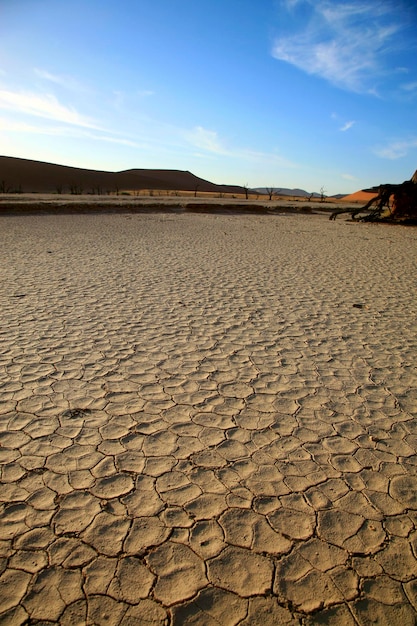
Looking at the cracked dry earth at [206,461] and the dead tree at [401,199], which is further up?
the dead tree at [401,199]

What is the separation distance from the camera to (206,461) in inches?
95.3

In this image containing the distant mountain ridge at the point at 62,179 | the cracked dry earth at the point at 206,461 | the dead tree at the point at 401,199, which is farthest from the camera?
the distant mountain ridge at the point at 62,179

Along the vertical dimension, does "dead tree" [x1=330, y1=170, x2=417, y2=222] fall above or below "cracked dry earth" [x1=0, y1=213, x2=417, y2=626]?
above

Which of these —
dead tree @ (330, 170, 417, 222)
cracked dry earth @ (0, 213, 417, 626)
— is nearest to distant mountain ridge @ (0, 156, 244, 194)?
dead tree @ (330, 170, 417, 222)

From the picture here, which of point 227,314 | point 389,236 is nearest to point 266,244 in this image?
point 389,236

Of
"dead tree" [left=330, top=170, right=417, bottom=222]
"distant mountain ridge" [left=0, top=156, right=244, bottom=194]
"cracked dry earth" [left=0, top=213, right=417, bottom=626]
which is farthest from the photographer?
"distant mountain ridge" [left=0, top=156, right=244, bottom=194]

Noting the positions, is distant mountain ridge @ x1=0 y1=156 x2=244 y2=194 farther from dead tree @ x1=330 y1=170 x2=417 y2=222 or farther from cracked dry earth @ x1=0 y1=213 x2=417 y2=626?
cracked dry earth @ x1=0 y1=213 x2=417 y2=626

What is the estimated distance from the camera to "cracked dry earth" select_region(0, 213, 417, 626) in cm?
166

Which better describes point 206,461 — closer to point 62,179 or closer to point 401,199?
point 401,199

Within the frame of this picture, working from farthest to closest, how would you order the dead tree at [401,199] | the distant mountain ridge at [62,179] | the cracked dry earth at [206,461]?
the distant mountain ridge at [62,179] < the dead tree at [401,199] < the cracked dry earth at [206,461]

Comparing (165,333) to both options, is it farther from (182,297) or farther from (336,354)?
(336,354)

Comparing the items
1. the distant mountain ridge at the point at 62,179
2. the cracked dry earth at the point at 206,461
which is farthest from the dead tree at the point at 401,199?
the distant mountain ridge at the point at 62,179

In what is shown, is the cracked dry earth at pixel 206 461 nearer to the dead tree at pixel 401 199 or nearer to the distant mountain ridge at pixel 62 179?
the dead tree at pixel 401 199

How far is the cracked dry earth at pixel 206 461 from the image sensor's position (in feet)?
5.45
